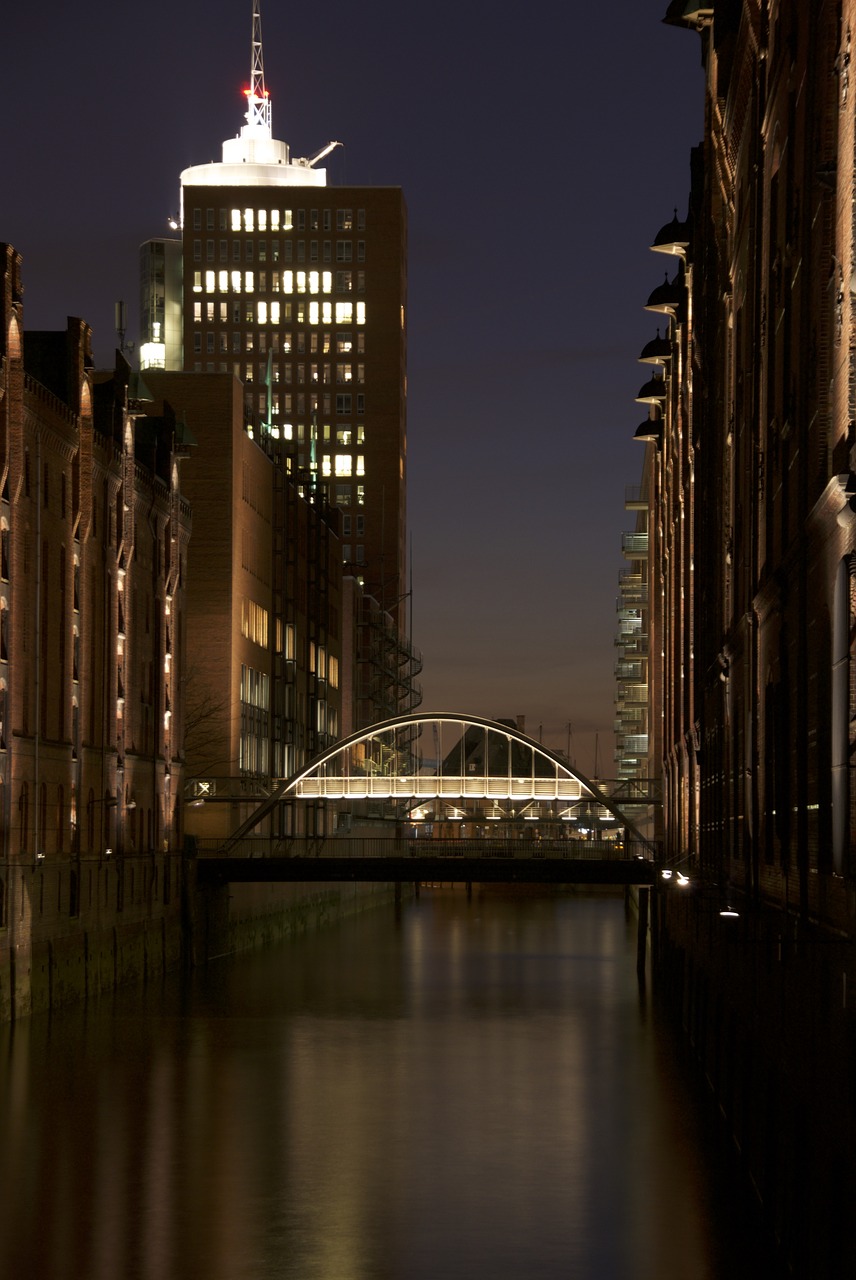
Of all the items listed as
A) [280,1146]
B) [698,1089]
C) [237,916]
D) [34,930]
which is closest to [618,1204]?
[280,1146]

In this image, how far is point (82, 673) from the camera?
186 feet

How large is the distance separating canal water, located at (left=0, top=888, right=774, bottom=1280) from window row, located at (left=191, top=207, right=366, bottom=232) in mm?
131973

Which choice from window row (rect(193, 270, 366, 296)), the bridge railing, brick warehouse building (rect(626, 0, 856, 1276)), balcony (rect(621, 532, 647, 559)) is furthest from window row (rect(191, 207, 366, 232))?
brick warehouse building (rect(626, 0, 856, 1276))

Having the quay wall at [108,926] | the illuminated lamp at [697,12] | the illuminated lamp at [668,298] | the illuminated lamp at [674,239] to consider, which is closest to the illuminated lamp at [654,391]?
the illuminated lamp at [668,298]

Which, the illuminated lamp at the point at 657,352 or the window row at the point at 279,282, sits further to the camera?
the window row at the point at 279,282

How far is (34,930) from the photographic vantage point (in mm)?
50031

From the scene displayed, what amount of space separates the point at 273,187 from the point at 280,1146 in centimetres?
16103

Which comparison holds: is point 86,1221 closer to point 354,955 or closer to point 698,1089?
point 698,1089

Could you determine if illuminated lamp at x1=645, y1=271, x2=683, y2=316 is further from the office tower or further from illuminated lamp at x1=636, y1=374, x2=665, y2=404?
the office tower

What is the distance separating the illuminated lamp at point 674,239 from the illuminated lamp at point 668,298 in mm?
2342

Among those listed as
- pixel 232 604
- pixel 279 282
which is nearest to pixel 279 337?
pixel 279 282

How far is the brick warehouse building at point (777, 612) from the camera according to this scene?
21344mm

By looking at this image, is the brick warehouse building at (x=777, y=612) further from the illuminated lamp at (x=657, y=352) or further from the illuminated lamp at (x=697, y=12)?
the illuminated lamp at (x=657, y=352)

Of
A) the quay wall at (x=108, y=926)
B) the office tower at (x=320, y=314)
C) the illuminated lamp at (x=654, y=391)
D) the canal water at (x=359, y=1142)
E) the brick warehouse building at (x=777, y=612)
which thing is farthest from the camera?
the office tower at (x=320, y=314)
